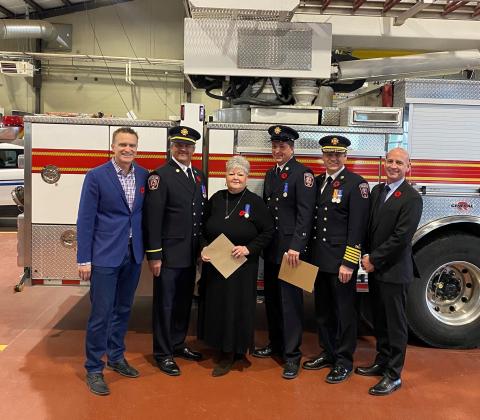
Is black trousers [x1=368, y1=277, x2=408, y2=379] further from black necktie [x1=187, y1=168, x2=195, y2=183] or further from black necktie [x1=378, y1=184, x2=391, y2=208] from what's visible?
black necktie [x1=187, y1=168, x2=195, y2=183]

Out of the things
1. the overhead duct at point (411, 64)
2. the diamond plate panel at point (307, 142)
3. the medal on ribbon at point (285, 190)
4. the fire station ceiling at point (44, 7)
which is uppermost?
the fire station ceiling at point (44, 7)

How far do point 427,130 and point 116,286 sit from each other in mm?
2913

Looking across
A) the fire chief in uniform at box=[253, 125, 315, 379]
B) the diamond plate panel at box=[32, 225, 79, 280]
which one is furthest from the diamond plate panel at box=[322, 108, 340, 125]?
the diamond plate panel at box=[32, 225, 79, 280]

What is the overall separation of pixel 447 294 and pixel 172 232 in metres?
2.57

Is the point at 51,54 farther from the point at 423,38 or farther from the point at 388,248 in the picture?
the point at 388,248

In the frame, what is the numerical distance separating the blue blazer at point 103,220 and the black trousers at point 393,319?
185 cm

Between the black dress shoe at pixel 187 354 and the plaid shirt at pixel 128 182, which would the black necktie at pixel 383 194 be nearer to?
the plaid shirt at pixel 128 182

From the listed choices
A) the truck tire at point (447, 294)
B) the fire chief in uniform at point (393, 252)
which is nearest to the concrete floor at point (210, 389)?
the truck tire at point (447, 294)

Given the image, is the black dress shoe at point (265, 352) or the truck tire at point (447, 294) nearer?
the black dress shoe at point (265, 352)

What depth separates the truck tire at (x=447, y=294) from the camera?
423 centimetres

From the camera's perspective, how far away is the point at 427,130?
427 cm

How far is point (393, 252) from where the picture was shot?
11.0 ft

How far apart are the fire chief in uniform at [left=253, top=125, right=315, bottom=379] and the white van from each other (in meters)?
8.13

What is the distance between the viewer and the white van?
405 inches
